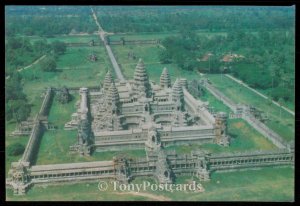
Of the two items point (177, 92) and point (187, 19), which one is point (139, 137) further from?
point (187, 19)

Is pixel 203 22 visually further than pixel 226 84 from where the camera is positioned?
Yes

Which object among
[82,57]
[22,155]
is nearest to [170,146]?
[22,155]

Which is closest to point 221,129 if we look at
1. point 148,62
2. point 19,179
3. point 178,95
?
point 178,95

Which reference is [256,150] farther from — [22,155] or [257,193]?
[22,155]

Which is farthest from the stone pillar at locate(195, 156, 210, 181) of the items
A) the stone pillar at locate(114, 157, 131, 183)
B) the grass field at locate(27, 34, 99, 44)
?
the grass field at locate(27, 34, 99, 44)

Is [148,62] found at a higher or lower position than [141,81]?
higher

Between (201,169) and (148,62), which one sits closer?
(201,169)

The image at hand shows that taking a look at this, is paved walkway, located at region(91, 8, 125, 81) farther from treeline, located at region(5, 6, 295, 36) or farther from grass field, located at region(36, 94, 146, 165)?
grass field, located at region(36, 94, 146, 165)
